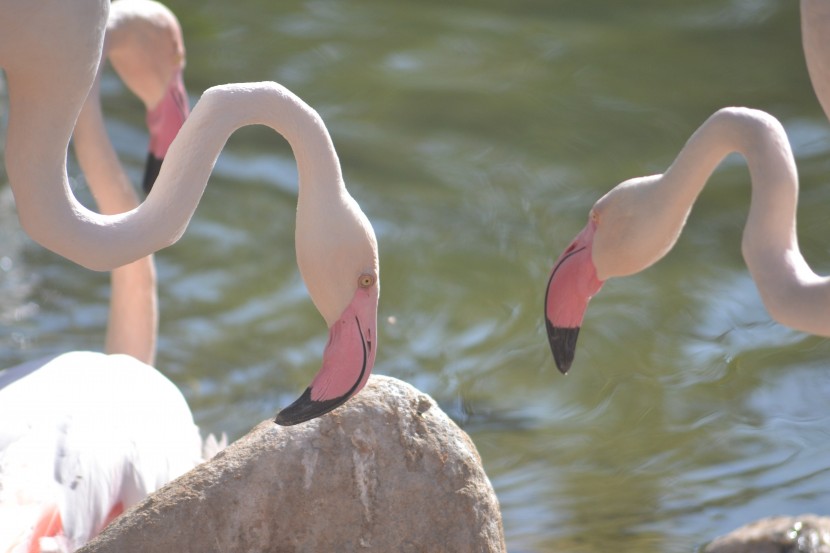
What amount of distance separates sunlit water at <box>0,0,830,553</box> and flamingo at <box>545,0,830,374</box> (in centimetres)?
92

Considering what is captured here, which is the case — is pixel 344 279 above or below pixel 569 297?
above

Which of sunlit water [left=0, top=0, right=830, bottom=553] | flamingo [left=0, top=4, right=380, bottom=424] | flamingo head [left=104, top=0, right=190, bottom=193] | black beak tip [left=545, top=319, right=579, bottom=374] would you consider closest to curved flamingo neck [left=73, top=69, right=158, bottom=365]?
flamingo head [left=104, top=0, right=190, bottom=193]

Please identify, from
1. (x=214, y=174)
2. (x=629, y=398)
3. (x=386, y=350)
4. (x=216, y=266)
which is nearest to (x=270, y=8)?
(x=214, y=174)

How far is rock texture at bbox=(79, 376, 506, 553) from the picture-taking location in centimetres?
333

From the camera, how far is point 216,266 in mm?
6754

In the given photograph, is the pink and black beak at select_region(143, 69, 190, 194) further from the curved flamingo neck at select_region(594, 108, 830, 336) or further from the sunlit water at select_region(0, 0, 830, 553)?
the curved flamingo neck at select_region(594, 108, 830, 336)

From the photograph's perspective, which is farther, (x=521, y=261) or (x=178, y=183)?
(x=521, y=261)

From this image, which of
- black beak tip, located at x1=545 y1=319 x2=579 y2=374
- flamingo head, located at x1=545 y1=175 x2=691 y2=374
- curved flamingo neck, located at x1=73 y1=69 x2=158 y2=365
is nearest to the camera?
flamingo head, located at x1=545 y1=175 x2=691 y2=374

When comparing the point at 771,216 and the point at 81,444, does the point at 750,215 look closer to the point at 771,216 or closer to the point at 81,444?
the point at 771,216

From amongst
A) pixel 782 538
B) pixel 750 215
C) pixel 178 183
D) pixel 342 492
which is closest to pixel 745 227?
pixel 750 215

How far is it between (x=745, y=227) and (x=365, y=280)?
1322 millimetres

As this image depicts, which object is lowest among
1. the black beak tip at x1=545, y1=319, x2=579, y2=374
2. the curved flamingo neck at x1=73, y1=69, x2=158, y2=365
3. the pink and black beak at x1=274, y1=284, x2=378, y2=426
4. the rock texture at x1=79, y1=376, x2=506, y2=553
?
the curved flamingo neck at x1=73, y1=69, x2=158, y2=365

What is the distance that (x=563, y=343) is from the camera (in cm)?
435

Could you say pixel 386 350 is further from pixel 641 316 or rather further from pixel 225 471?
pixel 225 471
